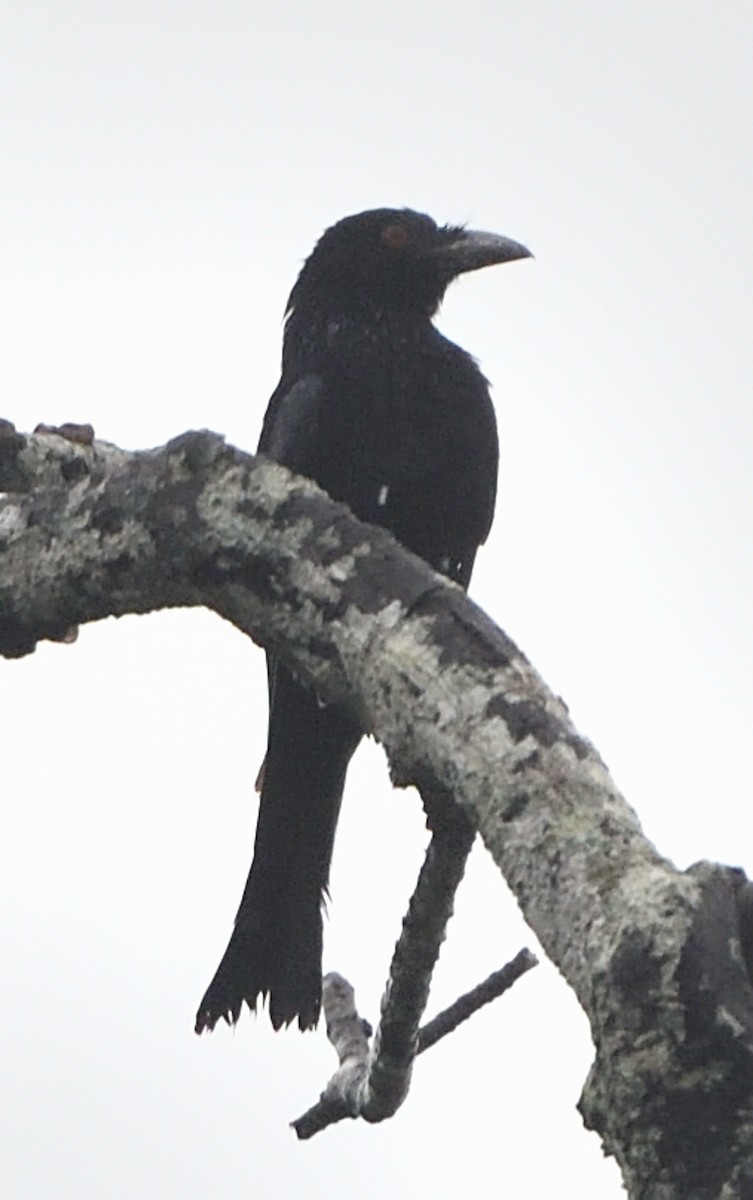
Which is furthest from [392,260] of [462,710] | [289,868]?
[462,710]

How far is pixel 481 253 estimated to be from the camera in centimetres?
475

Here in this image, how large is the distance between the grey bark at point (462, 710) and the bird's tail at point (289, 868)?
43.0 inches

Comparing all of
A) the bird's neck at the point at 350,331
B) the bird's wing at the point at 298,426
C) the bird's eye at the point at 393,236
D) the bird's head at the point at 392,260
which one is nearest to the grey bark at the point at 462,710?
the bird's wing at the point at 298,426

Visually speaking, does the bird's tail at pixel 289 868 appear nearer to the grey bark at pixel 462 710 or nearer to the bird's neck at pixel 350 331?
the bird's neck at pixel 350 331

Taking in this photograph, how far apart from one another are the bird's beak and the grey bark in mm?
2011

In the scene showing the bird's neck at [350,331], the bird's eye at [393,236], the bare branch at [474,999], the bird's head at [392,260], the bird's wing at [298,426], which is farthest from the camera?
the bird's eye at [393,236]

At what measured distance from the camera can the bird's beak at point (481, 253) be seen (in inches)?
187

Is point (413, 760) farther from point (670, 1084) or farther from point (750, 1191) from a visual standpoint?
point (750, 1191)

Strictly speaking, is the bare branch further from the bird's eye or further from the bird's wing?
the bird's eye

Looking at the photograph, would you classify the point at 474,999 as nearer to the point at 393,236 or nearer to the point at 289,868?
the point at 289,868

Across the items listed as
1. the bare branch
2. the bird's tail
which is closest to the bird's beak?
the bird's tail

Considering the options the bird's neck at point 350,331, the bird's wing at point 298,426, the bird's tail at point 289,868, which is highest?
the bird's neck at point 350,331

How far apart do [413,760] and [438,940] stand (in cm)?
80

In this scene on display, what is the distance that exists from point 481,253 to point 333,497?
1110mm
